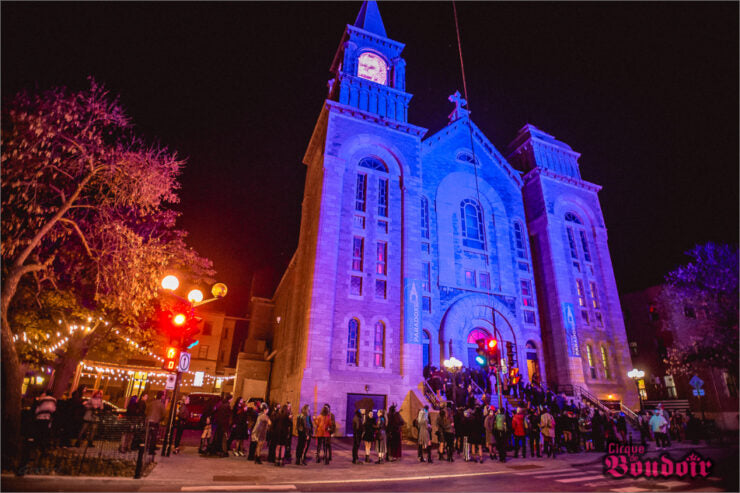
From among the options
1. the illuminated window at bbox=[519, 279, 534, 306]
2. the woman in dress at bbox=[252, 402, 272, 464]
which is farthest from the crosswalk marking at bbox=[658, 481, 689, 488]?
the illuminated window at bbox=[519, 279, 534, 306]

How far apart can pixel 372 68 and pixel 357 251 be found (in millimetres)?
15842

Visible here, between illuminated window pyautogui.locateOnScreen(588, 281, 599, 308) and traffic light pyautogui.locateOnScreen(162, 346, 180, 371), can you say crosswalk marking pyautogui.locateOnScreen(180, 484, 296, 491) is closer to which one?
traffic light pyautogui.locateOnScreen(162, 346, 180, 371)

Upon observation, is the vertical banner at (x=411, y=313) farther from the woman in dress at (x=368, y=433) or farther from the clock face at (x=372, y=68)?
the clock face at (x=372, y=68)

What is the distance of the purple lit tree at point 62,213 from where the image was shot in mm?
10172

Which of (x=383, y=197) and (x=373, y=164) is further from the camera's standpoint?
(x=373, y=164)

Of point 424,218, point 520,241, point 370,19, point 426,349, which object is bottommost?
point 426,349

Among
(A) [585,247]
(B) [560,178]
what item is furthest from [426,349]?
(B) [560,178]

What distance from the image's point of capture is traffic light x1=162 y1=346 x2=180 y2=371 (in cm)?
971

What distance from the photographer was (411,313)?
78.3 feet

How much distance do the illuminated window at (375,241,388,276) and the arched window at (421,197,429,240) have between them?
4.52m

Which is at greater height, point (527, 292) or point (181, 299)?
point (527, 292)

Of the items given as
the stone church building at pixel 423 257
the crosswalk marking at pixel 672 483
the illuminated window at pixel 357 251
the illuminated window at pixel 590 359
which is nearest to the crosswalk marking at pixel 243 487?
the crosswalk marking at pixel 672 483

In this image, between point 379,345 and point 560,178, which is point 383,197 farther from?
point 560,178

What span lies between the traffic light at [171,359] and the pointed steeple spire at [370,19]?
101 ft
